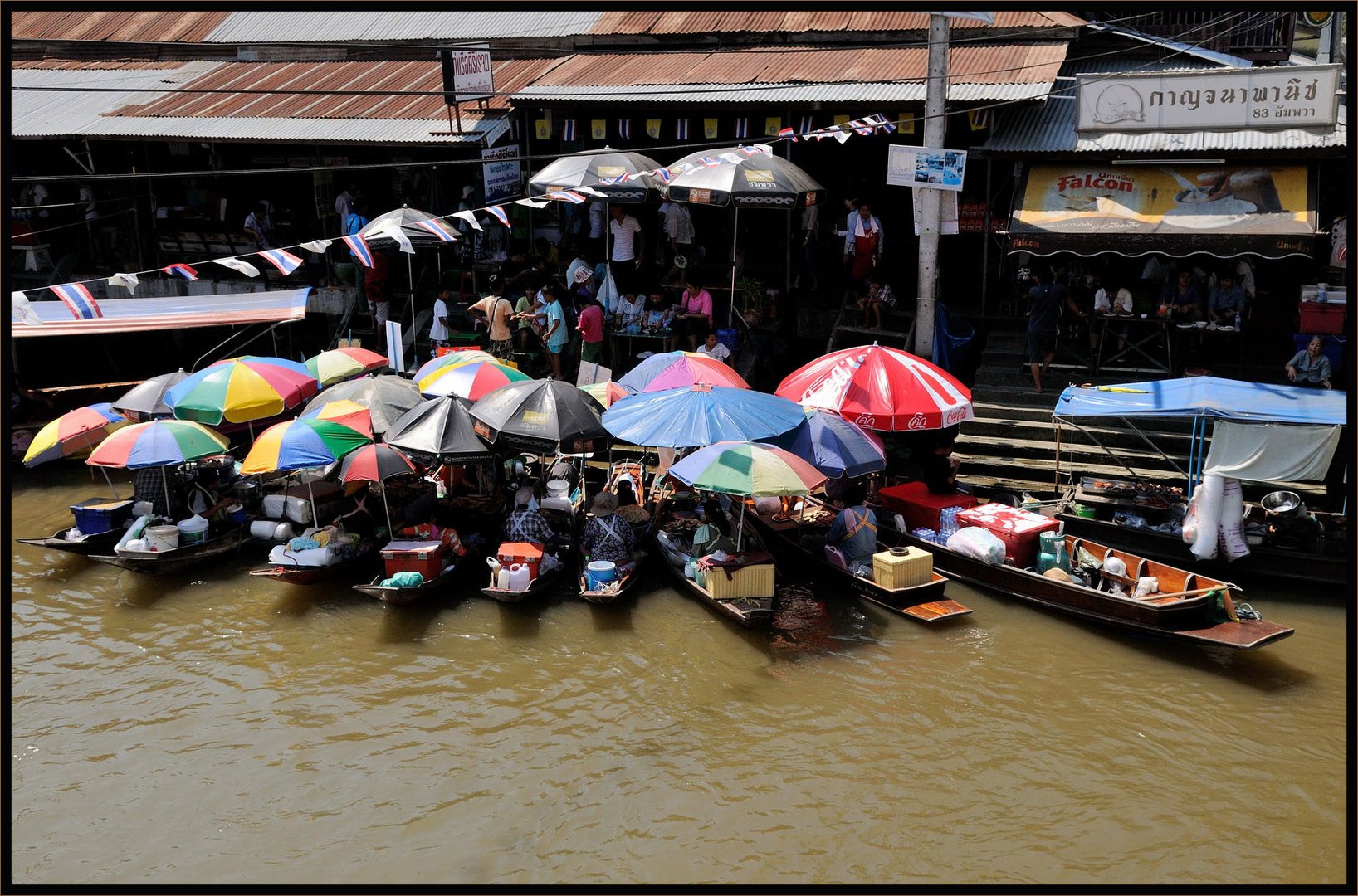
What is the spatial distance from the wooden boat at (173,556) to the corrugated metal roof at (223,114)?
8.05 metres

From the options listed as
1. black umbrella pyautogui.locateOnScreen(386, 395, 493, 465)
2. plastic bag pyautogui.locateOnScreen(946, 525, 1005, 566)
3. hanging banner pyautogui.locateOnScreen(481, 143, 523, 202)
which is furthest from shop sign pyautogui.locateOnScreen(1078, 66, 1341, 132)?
black umbrella pyautogui.locateOnScreen(386, 395, 493, 465)

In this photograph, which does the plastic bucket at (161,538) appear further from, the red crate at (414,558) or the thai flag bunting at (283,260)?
the thai flag bunting at (283,260)

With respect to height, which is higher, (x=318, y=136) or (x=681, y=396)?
(x=318, y=136)

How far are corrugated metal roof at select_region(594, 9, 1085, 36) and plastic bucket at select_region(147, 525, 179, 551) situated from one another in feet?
39.0

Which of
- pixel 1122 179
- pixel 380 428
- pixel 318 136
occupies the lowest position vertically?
pixel 380 428

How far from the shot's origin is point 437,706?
1071cm

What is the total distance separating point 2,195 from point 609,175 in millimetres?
9819

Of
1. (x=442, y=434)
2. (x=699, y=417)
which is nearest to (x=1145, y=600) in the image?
(x=699, y=417)

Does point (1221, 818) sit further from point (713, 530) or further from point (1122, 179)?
point (1122, 179)

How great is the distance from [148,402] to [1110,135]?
14.4 meters

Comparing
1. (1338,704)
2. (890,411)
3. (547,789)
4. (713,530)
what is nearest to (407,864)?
(547,789)

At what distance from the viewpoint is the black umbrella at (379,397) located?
13.6 metres

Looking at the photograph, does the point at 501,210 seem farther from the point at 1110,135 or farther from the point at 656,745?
the point at 656,745

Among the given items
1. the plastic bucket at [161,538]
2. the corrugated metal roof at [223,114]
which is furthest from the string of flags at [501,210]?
the plastic bucket at [161,538]
